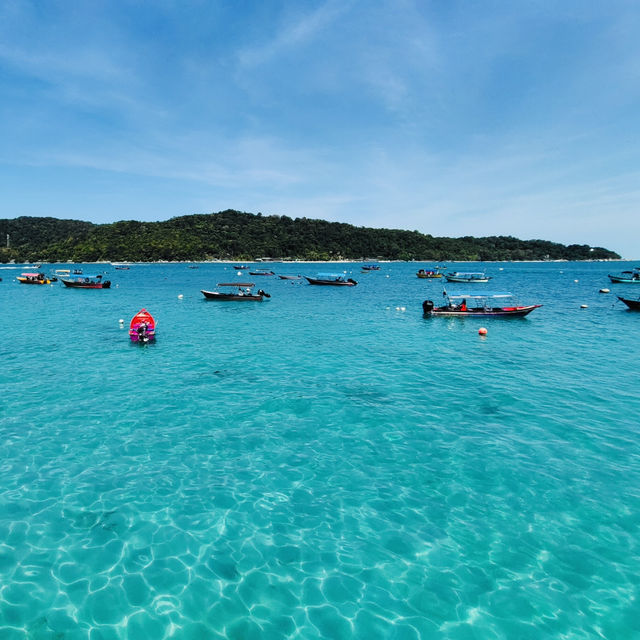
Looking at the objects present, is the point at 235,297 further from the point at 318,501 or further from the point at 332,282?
the point at 318,501

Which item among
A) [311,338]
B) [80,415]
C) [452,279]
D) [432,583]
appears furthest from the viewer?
[452,279]

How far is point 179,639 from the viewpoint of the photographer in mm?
7363

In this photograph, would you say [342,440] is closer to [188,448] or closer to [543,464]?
[188,448]

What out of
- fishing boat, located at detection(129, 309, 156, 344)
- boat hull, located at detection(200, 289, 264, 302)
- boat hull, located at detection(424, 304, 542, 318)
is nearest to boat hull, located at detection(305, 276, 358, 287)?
boat hull, located at detection(200, 289, 264, 302)

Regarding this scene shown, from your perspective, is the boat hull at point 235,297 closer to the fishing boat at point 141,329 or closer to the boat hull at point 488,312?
the boat hull at point 488,312

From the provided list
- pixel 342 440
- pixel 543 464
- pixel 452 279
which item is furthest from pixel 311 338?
pixel 452 279

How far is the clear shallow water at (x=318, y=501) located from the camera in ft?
26.2

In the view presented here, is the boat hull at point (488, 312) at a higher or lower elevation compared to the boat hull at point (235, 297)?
higher

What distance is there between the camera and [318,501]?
11414 millimetres

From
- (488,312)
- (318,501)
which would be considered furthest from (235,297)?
(318,501)

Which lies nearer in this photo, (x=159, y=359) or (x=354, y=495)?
(x=354, y=495)

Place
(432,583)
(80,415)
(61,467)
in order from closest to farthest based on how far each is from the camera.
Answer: (432,583)
(61,467)
(80,415)

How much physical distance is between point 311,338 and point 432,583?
2622cm

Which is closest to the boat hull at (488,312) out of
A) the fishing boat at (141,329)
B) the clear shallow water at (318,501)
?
the clear shallow water at (318,501)
